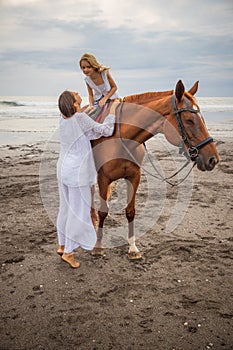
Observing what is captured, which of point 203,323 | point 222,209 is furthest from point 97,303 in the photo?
point 222,209

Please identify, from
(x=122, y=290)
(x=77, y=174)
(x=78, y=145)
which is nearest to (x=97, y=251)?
(x=122, y=290)

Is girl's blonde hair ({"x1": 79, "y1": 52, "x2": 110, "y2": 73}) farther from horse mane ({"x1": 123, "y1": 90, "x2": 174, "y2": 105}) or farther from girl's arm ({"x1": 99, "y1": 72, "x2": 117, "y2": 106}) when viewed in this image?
horse mane ({"x1": 123, "y1": 90, "x2": 174, "y2": 105})

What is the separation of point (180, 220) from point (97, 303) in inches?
103

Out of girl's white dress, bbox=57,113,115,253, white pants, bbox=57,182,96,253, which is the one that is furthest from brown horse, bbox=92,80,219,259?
white pants, bbox=57,182,96,253

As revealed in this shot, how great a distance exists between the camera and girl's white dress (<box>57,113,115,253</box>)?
3.53m

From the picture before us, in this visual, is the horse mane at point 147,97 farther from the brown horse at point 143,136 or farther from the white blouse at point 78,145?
the white blouse at point 78,145

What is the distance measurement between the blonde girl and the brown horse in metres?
0.60

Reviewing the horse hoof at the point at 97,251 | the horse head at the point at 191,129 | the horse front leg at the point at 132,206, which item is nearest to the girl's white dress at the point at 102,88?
the horse front leg at the point at 132,206

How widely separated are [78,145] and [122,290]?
1796mm

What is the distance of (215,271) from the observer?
3.74 meters

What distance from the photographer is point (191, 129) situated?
10.3ft

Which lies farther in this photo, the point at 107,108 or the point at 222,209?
the point at 222,209

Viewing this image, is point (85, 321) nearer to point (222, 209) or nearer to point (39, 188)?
point (222, 209)

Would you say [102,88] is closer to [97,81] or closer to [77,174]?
[97,81]
